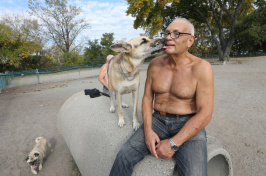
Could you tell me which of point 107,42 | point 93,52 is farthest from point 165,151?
point 107,42

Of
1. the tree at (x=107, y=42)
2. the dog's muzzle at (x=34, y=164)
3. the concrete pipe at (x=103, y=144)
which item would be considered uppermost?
the tree at (x=107, y=42)

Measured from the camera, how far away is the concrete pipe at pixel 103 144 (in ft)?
5.48

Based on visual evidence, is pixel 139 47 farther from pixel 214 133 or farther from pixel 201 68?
pixel 214 133

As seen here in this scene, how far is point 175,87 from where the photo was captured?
1965 mm

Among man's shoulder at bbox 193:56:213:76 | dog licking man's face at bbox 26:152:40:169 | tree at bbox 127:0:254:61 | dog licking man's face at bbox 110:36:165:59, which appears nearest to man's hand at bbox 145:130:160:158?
man's shoulder at bbox 193:56:213:76

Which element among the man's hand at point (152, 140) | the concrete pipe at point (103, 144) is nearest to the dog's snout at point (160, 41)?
the man's hand at point (152, 140)

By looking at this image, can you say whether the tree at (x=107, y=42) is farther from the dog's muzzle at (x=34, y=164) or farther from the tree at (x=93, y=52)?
the dog's muzzle at (x=34, y=164)

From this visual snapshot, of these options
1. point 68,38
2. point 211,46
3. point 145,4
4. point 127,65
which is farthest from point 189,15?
point 127,65

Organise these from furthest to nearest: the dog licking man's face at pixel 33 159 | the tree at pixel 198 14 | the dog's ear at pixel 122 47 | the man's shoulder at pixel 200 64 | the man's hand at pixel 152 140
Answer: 1. the tree at pixel 198 14
2. the dog licking man's face at pixel 33 159
3. the dog's ear at pixel 122 47
4. the man's shoulder at pixel 200 64
5. the man's hand at pixel 152 140

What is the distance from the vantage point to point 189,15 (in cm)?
2216

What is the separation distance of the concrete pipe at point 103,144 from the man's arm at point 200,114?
0.16m

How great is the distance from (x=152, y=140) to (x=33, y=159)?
268 cm

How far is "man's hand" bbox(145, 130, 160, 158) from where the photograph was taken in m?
1.72

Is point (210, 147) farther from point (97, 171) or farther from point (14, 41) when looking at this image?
point (14, 41)
